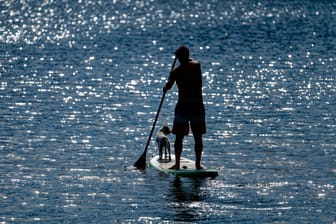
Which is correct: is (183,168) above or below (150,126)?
below

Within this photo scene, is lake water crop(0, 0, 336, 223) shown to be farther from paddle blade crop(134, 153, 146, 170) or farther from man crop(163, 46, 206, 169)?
man crop(163, 46, 206, 169)

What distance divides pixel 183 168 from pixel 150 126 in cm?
616

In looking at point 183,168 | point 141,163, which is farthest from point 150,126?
point 183,168

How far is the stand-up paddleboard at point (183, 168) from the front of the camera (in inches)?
846

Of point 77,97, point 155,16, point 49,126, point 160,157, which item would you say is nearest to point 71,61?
point 77,97

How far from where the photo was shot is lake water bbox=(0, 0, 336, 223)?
19172mm

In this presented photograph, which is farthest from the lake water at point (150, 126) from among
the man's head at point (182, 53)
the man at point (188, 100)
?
the man's head at point (182, 53)

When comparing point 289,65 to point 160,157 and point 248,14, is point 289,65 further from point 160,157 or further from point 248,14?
point 248,14

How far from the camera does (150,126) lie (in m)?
28.1

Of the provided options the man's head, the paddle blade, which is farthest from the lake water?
the man's head

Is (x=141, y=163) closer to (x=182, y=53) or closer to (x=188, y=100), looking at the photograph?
(x=188, y=100)

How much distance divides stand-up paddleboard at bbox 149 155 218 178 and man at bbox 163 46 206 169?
21cm

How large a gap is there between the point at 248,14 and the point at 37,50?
105ft

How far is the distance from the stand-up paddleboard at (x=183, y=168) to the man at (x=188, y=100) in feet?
0.67
